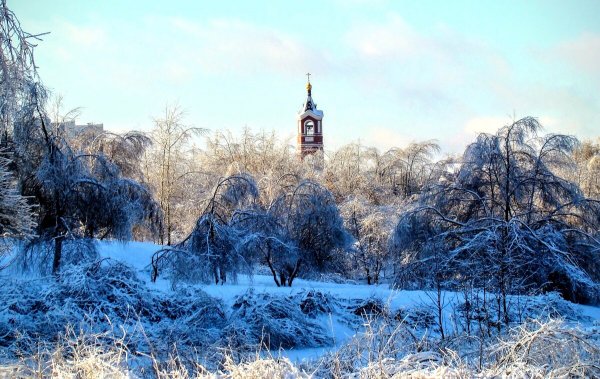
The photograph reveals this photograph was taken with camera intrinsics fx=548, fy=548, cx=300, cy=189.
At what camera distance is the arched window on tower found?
6070cm

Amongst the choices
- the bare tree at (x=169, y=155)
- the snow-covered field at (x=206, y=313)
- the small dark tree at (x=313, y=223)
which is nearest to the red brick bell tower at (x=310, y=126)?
the bare tree at (x=169, y=155)

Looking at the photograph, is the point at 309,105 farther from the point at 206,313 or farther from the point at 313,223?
Result: the point at 206,313

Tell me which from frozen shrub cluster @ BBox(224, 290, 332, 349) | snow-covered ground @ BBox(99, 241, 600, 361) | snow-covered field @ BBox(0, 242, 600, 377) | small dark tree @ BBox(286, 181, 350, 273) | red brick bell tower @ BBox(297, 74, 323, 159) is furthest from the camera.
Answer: red brick bell tower @ BBox(297, 74, 323, 159)

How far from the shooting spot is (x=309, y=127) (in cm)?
6088

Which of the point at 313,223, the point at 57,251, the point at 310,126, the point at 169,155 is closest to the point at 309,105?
the point at 310,126

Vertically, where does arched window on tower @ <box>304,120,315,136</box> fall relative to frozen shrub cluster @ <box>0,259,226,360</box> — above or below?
above

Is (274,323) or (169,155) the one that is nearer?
(274,323)

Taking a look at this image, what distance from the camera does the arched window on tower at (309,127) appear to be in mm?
60703

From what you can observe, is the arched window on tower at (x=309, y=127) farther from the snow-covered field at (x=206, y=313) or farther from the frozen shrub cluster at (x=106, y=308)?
the frozen shrub cluster at (x=106, y=308)

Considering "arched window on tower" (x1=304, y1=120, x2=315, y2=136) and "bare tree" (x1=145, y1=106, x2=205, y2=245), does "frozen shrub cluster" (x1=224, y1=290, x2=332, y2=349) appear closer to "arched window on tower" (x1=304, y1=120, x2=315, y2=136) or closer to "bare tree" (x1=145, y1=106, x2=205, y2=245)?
"bare tree" (x1=145, y1=106, x2=205, y2=245)

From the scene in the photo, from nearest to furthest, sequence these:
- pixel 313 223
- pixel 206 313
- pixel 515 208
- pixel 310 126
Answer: pixel 206 313 → pixel 313 223 → pixel 515 208 → pixel 310 126

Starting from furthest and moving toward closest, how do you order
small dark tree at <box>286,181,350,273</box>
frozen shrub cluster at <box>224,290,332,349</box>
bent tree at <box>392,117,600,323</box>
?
small dark tree at <box>286,181,350,273</box>
bent tree at <box>392,117,600,323</box>
frozen shrub cluster at <box>224,290,332,349</box>

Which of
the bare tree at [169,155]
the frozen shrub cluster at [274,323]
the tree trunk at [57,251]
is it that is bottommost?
the frozen shrub cluster at [274,323]

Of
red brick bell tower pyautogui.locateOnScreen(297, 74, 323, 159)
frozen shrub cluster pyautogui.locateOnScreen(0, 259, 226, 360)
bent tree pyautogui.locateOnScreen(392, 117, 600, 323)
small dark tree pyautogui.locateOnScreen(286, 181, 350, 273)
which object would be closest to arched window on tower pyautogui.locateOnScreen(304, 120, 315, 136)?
red brick bell tower pyautogui.locateOnScreen(297, 74, 323, 159)
